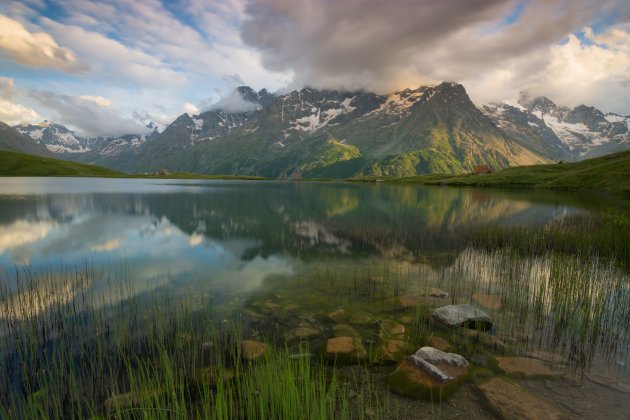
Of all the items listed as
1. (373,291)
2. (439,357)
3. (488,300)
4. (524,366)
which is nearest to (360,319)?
(373,291)

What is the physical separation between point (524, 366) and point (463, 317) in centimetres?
388

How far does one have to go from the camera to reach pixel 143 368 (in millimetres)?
13602

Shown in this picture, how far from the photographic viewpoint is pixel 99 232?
143 feet

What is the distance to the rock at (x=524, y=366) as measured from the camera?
522 inches

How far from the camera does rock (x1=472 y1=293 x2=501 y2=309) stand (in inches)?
803

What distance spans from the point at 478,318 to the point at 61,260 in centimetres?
3529

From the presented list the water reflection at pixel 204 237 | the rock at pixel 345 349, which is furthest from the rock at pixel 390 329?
the water reflection at pixel 204 237

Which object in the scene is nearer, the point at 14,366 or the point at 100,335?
the point at 14,366

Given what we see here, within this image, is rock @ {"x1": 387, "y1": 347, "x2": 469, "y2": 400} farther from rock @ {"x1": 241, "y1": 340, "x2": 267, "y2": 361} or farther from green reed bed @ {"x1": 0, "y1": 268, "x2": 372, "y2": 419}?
rock @ {"x1": 241, "y1": 340, "x2": 267, "y2": 361}

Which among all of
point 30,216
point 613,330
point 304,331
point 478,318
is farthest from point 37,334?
point 30,216

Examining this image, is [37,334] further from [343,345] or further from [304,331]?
[343,345]

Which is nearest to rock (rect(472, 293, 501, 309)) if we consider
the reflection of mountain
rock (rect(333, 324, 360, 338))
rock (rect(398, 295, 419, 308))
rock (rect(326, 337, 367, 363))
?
rock (rect(398, 295, 419, 308))

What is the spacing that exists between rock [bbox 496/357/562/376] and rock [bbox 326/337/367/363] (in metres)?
6.05

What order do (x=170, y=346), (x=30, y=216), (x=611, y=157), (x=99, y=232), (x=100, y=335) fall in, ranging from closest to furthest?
(x=170, y=346) → (x=100, y=335) → (x=99, y=232) → (x=30, y=216) → (x=611, y=157)
